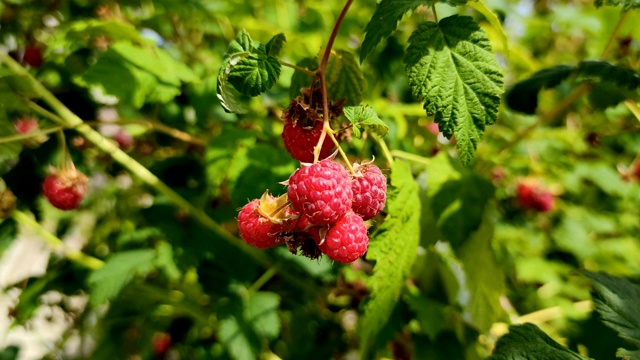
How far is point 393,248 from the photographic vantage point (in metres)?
0.95

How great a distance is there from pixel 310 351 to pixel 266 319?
45cm

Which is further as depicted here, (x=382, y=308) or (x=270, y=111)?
(x=270, y=111)

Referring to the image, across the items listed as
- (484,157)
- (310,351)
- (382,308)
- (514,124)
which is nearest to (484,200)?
(382,308)

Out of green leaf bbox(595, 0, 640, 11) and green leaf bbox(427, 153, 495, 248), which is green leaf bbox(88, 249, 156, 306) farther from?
green leaf bbox(595, 0, 640, 11)

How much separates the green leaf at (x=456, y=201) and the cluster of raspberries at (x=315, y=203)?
0.38m

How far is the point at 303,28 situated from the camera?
187cm

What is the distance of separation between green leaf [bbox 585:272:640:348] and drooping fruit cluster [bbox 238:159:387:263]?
0.47m

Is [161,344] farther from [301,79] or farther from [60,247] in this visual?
[301,79]

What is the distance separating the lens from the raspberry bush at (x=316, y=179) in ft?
2.57

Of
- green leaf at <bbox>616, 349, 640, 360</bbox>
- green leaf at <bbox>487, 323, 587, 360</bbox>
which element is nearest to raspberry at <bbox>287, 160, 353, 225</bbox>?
green leaf at <bbox>487, 323, 587, 360</bbox>

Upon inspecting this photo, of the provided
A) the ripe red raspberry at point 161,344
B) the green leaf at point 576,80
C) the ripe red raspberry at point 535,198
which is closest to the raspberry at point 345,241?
the green leaf at point 576,80

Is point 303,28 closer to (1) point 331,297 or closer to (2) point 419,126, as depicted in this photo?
(2) point 419,126

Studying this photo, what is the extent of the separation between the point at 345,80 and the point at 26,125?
1.02 meters

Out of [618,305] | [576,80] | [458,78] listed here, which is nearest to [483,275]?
[618,305]
